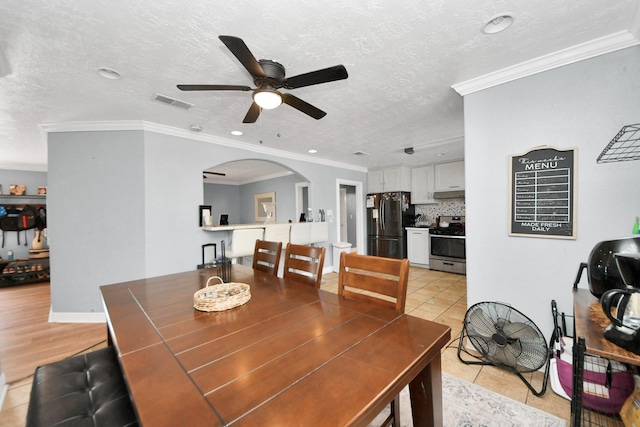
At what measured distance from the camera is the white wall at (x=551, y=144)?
1.63 meters

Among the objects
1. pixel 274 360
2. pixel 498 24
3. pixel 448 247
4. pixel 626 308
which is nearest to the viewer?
pixel 274 360

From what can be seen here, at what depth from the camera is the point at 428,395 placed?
1.04 m

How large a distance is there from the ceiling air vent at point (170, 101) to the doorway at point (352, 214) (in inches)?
145

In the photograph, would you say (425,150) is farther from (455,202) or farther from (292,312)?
(292,312)

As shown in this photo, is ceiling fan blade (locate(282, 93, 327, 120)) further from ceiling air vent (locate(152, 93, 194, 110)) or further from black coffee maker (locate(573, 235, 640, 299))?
black coffee maker (locate(573, 235, 640, 299))

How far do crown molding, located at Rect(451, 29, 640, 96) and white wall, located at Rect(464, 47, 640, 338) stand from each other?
4 cm

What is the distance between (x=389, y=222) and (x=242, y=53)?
16.2ft

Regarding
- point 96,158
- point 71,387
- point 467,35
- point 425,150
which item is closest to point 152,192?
point 96,158

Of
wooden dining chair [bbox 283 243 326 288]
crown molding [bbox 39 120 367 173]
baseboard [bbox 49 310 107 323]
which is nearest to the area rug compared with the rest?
wooden dining chair [bbox 283 243 326 288]

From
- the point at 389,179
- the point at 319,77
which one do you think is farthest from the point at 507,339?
the point at 389,179

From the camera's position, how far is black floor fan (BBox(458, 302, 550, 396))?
5.79 feet

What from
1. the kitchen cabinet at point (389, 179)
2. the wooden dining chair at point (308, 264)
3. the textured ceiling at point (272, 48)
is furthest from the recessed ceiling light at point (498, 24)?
the kitchen cabinet at point (389, 179)

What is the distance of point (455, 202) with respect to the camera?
543cm

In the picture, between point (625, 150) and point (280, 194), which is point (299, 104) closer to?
point (625, 150)
